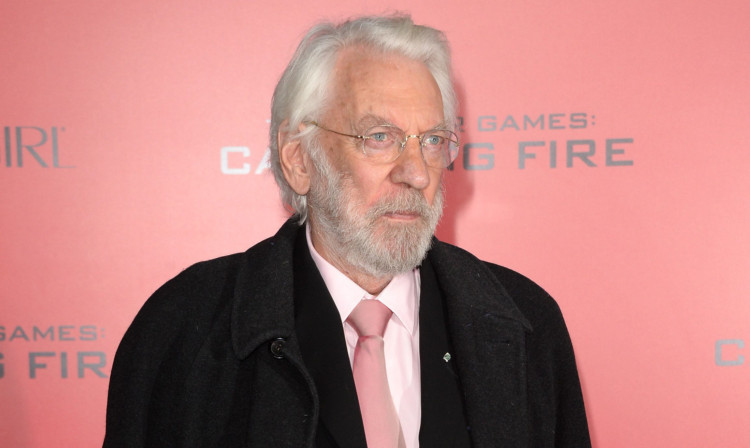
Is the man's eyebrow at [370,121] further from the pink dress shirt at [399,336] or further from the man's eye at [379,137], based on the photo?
the pink dress shirt at [399,336]

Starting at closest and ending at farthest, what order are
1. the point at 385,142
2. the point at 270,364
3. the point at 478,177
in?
the point at 270,364 < the point at 385,142 < the point at 478,177

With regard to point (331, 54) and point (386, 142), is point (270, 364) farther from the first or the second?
point (331, 54)

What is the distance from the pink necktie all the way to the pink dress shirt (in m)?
0.02

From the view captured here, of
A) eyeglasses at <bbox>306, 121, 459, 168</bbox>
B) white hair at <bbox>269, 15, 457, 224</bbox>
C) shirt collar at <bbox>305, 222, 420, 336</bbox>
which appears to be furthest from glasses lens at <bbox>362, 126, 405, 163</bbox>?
shirt collar at <bbox>305, 222, 420, 336</bbox>

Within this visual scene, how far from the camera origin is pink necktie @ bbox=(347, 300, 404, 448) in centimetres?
137

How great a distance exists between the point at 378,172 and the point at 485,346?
44 cm

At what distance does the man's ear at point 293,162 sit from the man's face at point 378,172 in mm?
93

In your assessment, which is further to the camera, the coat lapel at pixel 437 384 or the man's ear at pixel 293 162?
the man's ear at pixel 293 162

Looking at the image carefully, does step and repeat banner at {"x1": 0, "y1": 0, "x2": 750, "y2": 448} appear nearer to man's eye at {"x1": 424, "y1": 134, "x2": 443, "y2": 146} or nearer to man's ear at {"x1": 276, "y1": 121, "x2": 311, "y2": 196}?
man's ear at {"x1": 276, "y1": 121, "x2": 311, "y2": 196}

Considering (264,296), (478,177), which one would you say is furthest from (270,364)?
(478,177)

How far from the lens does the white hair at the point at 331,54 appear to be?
1.55 meters

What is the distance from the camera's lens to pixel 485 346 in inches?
59.5

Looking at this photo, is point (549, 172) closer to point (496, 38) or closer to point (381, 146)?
point (496, 38)

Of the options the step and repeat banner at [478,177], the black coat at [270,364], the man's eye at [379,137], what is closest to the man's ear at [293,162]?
the black coat at [270,364]
